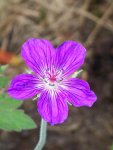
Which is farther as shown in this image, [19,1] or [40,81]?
[19,1]

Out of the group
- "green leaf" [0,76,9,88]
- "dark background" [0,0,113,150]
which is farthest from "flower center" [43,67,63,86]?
"dark background" [0,0,113,150]

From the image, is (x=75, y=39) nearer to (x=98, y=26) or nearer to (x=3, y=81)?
(x=98, y=26)

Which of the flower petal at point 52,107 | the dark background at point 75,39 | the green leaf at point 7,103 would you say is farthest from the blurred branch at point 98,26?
the flower petal at point 52,107

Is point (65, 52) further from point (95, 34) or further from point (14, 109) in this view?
point (95, 34)

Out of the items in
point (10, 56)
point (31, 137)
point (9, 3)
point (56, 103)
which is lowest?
point (31, 137)

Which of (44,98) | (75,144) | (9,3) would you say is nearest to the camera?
(44,98)

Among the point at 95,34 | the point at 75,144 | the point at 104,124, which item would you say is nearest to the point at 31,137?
the point at 75,144

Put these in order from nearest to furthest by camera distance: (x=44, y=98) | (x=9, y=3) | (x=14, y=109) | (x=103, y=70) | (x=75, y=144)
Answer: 1. (x=44, y=98)
2. (x=14, y=109)
3. (x=75, y=144)
4. (x=103, y=70)
5. (x=9, y=3)

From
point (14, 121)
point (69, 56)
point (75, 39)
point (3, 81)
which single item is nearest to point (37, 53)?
point (69, 56)
